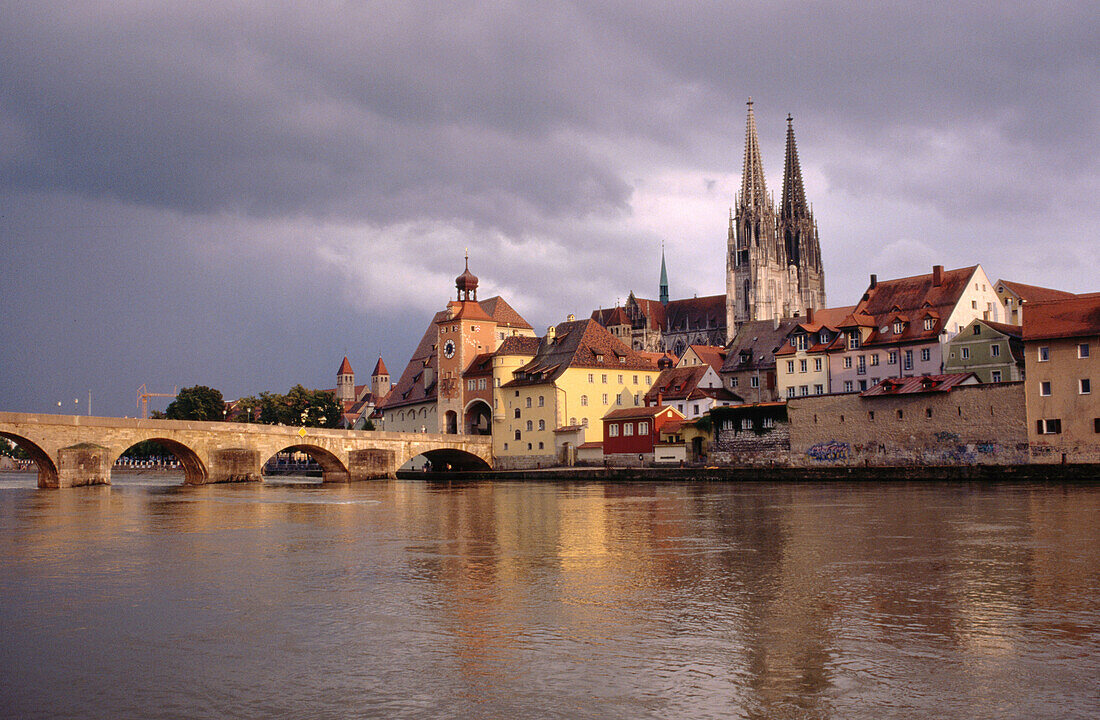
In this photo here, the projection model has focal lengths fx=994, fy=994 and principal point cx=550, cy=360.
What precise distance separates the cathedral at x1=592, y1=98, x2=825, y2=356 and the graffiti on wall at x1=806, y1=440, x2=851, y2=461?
3732 inches

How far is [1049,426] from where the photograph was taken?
55.6 meters

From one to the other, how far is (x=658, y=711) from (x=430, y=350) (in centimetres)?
10825

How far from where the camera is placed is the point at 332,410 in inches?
5217

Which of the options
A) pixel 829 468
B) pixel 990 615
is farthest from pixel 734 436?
pixel 990 615

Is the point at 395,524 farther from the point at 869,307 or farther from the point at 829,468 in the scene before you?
the point at 869,307

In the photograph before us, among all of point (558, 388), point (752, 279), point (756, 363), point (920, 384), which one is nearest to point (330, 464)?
point (558, 388)

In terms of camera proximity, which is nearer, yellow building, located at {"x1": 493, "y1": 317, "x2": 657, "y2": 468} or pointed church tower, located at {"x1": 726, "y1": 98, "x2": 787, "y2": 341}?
yellow building, located at {"x1": 493, "y1": 317, "x2": 657, "y2": 468}

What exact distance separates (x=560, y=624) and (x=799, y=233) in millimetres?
170671

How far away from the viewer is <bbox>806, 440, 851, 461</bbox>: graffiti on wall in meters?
66.7

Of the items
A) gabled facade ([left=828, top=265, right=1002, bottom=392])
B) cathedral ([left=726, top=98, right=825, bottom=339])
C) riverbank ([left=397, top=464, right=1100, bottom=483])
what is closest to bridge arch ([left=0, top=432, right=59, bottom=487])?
riverbank ([left=397, top=464, right=1100, bottom=483])

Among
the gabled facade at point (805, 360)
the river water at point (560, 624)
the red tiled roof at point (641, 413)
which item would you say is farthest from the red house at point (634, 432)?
the river water at point (560, 624)

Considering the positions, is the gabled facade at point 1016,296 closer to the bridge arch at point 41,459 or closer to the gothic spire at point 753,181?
the bridge arch at point 41,459

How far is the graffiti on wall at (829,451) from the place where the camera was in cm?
6669

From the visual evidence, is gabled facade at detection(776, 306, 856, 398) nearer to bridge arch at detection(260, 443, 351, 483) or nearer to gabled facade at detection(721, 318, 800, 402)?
gabled facade at detection(721, 318, 800, 402)
